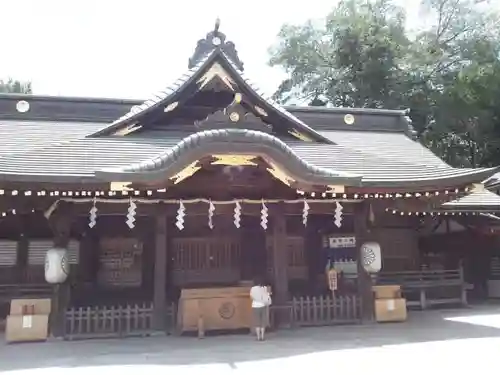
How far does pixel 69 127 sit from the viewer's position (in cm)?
1530

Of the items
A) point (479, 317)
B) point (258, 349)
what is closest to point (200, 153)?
point (258, 349)

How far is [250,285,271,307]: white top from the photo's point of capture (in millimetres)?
9984

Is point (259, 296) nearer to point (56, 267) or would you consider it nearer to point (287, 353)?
point (287, 353)

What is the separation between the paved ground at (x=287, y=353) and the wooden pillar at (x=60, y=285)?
525 millimetres

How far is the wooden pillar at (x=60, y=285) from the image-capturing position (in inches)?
407

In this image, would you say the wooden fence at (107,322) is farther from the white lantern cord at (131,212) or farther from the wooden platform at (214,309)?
the white lantern cord at (131,212)

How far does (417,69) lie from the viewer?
1336 inches

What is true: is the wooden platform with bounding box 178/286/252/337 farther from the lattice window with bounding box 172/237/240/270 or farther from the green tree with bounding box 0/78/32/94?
the green tree with bounding box 0/78/32/94

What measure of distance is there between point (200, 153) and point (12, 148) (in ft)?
19.7

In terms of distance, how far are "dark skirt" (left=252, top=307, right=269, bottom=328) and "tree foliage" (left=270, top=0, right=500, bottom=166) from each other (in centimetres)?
2585

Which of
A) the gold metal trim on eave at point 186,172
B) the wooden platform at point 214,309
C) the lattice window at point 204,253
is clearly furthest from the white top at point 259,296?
the lattice window at point 204,253

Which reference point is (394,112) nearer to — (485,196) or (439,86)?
(485,196)

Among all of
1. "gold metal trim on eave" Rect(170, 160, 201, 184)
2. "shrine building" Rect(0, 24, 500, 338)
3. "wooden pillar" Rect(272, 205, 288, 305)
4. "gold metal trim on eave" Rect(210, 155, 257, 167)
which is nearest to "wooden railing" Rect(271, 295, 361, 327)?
"shrine building" Rect(0, 24, 500, 338)

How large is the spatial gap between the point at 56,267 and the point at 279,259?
4641 mm
